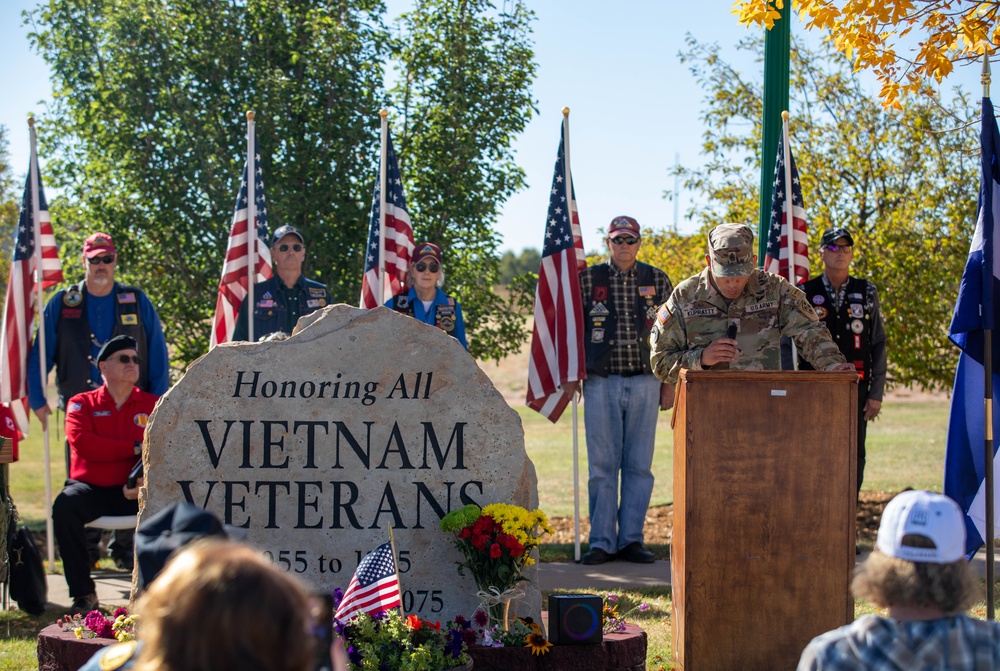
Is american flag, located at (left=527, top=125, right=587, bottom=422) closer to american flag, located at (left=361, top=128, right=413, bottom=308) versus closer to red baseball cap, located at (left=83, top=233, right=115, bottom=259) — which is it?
american flag, located at (left=361, top=128, right=413, bottom=308)

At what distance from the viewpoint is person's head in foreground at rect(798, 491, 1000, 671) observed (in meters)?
2.58

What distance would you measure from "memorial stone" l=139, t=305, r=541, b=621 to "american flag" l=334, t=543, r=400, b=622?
0.67 m

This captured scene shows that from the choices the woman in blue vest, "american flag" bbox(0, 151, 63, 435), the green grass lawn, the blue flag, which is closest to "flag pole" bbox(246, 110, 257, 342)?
the woman in blue vest

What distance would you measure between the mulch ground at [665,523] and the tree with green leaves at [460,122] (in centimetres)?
179

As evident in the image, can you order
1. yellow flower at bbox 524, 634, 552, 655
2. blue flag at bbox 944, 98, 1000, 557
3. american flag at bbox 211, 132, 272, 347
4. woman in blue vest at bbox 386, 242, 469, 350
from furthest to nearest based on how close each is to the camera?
american flag at bbox 211, 132, 272, 347
woman in blue vest at bbox 386, 242, 469, 350
blue flag at bbox 944, 98, 1000, 557
yellow flower at bbox 524, 634, 552, 655

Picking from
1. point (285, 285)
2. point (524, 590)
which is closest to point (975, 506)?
point (524, 590)

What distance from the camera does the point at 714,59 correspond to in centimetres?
1132

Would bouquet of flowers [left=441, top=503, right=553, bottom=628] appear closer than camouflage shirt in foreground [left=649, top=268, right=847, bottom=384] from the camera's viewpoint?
Yes

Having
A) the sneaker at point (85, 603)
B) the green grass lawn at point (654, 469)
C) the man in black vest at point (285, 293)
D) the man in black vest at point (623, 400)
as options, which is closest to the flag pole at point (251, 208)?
the man in black vest at point (285, 293)

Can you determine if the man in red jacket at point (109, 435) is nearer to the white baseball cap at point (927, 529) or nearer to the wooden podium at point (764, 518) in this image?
the wooden podium at point (764, 518)

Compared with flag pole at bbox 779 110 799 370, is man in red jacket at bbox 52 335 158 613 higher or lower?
lower

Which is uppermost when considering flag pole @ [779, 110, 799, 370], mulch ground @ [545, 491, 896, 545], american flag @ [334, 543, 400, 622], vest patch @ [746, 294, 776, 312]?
flag pole @ [779, 110, 799, 370]

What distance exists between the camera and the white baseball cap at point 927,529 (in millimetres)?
2588

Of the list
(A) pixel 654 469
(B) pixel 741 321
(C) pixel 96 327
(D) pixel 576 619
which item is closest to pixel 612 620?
(D) pixel 576 619
